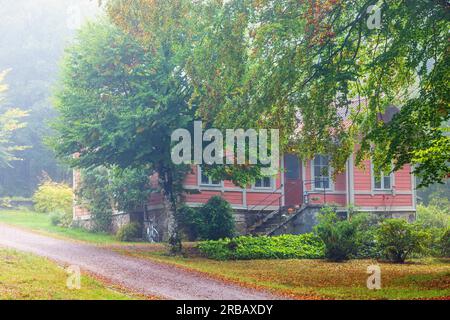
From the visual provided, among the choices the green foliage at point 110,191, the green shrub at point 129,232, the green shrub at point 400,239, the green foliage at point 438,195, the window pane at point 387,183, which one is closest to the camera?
the green shrub at point 400,239

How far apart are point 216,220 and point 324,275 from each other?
9375 millimetres

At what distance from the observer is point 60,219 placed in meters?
35.8

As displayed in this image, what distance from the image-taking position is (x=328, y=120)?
17984mm

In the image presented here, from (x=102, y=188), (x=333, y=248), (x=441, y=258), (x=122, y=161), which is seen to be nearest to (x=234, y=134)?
(x=122, y=161)

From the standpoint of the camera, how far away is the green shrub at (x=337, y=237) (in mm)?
24359

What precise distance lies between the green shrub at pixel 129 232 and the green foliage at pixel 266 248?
5337 millimetres

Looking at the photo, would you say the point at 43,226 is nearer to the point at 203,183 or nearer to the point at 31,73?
the point at 203,183

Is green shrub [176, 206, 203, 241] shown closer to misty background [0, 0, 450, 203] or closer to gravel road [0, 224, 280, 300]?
gravel road [0, 224, 280, 300]

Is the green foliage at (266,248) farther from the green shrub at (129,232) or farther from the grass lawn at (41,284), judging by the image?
the grass lawn at (41,284)

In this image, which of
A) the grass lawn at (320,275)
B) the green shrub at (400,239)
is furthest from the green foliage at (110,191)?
the green shrub at (400,239)

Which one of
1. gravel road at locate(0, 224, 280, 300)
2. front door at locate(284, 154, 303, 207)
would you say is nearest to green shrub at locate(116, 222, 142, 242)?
gravel road at locate(0, 224, 280, 300)
